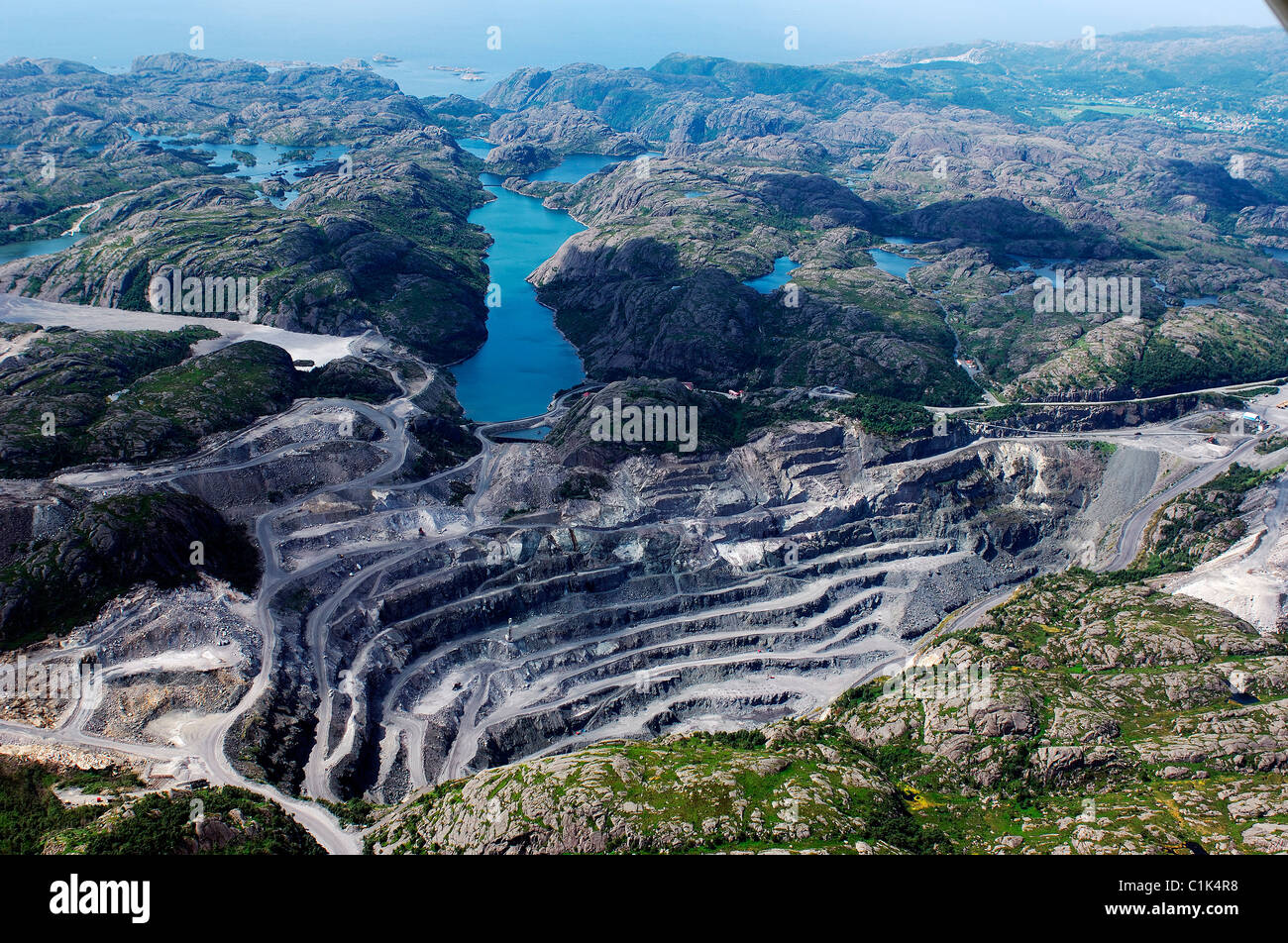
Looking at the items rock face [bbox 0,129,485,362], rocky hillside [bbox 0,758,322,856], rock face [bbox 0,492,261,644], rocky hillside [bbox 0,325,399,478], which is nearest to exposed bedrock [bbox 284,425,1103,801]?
rocky hillside [bbox 0,758,322,856]

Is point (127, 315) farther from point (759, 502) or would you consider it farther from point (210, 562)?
point (759, 502)

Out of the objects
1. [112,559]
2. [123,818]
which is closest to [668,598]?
[123,818]

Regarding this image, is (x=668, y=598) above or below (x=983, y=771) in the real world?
above

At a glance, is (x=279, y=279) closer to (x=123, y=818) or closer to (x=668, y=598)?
(x=668, y=598)

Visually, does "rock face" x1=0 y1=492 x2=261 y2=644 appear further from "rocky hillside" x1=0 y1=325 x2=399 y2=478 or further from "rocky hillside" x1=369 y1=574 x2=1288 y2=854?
"rocky hillside" x1=369 y1=574 x2=1288 y2=854

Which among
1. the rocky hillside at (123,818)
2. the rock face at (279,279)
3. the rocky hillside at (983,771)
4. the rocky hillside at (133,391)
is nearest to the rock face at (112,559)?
the rocky hillside at (133,391)
